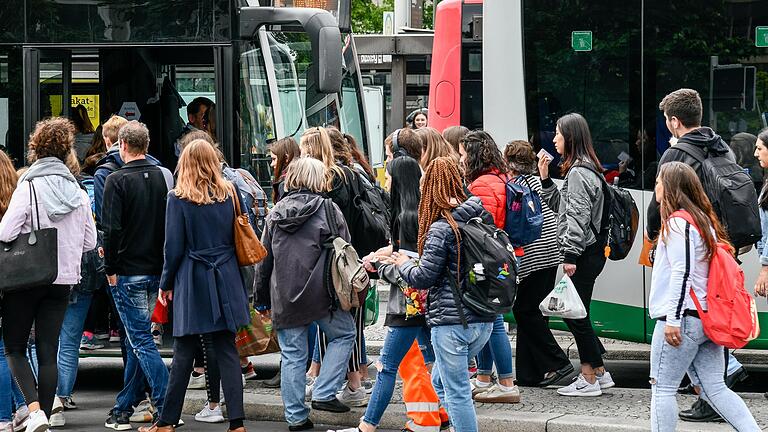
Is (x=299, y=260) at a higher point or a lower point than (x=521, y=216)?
lower

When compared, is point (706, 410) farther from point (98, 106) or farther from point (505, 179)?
point (98, 106)

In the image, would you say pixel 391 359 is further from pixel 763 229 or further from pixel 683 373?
pixel 763 229

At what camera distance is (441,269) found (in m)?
6.74

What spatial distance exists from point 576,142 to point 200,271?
9.04ft

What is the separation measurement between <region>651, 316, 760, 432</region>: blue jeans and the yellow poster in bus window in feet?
15.7

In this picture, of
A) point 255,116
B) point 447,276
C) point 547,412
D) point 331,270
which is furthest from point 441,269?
point 255,116

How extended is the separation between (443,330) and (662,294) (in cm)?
115

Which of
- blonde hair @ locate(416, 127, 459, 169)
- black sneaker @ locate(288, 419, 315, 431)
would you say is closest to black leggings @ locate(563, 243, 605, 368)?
blonde hair @ locate(416, 127, 459, 169)

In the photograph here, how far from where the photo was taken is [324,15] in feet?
31.0

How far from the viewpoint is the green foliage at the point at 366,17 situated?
32250mm

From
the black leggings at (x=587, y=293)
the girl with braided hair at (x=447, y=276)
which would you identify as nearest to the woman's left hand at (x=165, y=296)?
the girl with braided hair at (x=447, y=276)

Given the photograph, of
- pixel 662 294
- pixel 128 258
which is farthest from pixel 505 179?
pixel 128 258

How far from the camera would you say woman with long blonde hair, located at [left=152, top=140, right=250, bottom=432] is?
25.1 feet

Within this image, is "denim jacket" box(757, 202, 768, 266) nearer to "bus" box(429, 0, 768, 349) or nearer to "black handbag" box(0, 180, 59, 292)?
"bus" box(429, 0, 768, 349)
